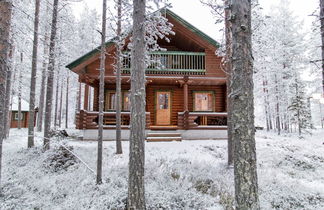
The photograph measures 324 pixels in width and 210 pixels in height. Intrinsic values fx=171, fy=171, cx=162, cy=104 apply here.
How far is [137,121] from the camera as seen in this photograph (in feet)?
12.2

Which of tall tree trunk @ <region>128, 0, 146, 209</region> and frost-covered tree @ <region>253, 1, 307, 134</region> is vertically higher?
frost-covered tree @ <region>253, 1, 307, 134</region>

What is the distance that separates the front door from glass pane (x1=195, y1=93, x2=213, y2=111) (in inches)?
81.6

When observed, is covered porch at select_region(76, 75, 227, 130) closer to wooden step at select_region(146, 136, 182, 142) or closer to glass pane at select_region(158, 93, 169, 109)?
glass pane at select_region(158, 93, 169, 109)

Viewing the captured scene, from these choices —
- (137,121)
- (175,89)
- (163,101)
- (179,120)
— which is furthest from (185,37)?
(137,121)

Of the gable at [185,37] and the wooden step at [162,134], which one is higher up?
the gable at [185,37]

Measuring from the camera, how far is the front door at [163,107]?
40.5 ft

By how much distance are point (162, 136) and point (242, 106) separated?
7.93m

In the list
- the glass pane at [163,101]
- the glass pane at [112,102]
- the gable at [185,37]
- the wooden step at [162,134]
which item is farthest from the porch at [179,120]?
the gable at [185,37]

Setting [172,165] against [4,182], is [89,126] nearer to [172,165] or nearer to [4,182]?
[4,182]

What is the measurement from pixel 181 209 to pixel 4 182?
565 cm

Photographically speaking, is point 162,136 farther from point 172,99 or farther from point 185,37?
point 185,37

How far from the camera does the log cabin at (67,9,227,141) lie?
1023cm

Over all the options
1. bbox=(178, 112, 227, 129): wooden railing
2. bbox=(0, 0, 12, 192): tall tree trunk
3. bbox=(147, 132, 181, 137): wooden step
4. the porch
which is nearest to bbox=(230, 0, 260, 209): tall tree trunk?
bbox=(0, 0, 12, 192): tall tree trunk

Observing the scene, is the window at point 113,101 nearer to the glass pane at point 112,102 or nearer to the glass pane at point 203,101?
the glass pane at point 112,102
